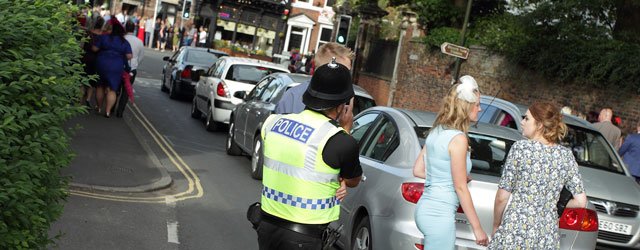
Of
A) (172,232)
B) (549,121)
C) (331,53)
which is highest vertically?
(331,53)

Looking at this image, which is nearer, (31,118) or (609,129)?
(31,118)

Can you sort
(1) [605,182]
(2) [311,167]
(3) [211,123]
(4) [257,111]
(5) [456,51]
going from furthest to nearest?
(5) [456,51] < (3) [211,123] < (4) [257,111] < (1) [605,182] < (2) [311,167]

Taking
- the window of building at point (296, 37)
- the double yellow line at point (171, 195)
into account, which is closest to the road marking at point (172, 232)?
the double yellow line at point (171, 195)

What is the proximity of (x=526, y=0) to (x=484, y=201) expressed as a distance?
1806cm

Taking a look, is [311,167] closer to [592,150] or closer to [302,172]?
[302,172]

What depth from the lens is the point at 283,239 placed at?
4.78 m

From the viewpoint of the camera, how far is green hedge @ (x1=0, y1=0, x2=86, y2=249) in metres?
4.84

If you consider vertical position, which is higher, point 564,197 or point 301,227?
point 564,197

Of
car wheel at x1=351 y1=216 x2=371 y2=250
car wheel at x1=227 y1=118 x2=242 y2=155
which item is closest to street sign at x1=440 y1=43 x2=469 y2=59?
car wheel at x1=227 y1=118 x2=242 y2=155

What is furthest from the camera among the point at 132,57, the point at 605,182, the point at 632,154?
the point at 132,57

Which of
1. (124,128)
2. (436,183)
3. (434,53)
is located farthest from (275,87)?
(434,53)

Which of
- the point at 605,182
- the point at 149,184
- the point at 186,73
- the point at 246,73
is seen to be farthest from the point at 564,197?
the point at 186,73

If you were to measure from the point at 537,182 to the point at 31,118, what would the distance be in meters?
2.95

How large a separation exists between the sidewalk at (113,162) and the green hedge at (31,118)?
3.46 meters
